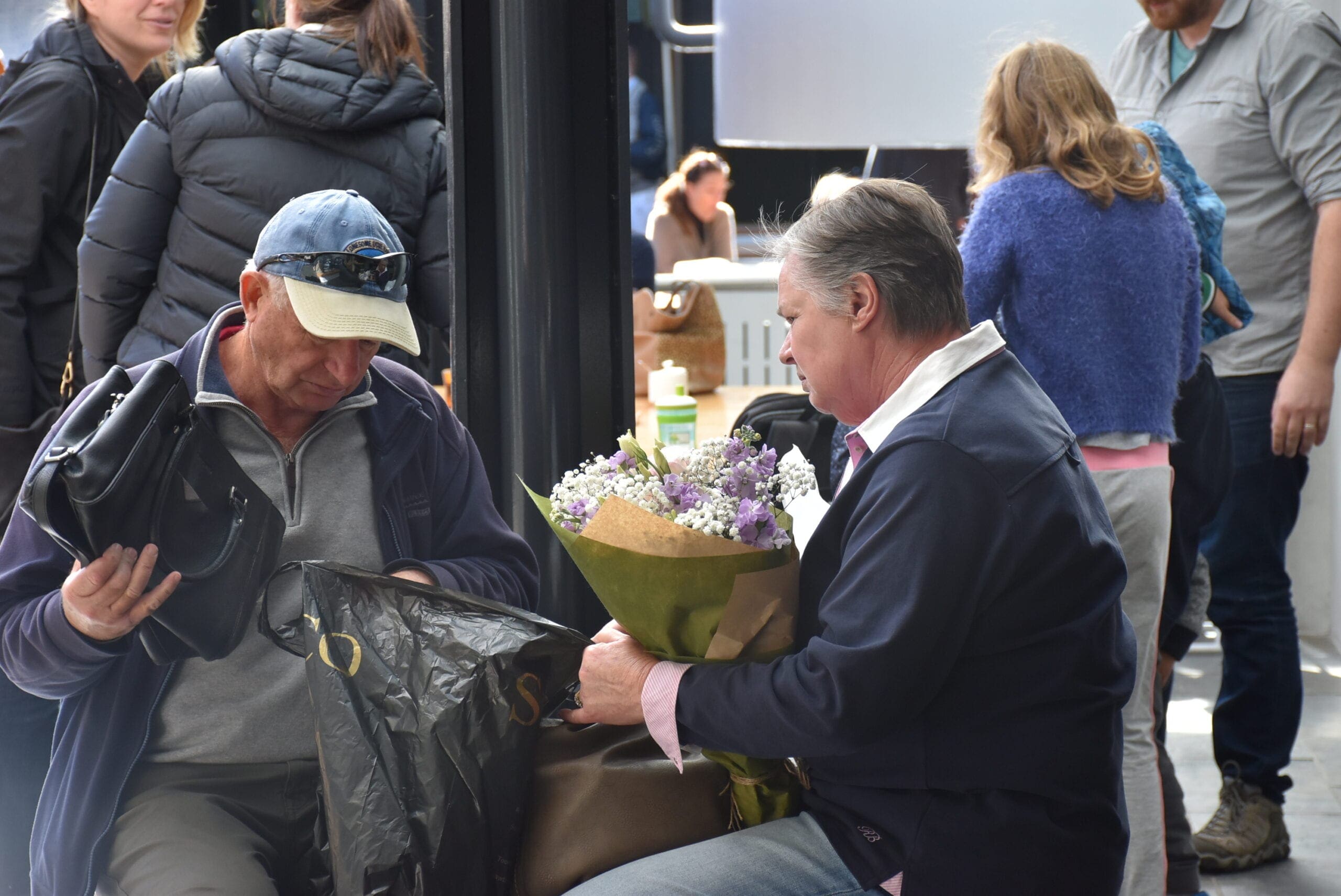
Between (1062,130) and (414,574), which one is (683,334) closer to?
(1062,130)

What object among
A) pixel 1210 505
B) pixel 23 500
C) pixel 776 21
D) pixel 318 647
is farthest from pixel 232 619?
pixel 1210 505

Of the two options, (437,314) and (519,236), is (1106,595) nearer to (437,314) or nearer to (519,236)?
(519,236)

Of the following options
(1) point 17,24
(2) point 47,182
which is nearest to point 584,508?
(2) point 47,182

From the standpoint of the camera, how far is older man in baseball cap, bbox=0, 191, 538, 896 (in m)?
1.61

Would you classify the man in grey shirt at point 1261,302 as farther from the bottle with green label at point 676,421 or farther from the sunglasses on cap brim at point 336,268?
the sunglasses on cap brim at point 336,268

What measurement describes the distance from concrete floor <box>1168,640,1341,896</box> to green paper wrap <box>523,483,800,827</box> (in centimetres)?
176

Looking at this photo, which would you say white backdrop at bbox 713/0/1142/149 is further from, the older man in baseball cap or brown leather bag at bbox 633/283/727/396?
brown leather bag at bbox 633/283/727/396

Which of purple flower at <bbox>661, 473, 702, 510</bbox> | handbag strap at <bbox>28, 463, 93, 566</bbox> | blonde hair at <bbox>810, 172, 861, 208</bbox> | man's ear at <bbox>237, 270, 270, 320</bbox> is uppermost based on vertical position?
blonde hair at <bbox>810, 172, 861, 208</bbox>

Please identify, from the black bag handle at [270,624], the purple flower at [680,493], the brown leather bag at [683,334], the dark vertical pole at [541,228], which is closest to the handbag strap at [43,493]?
the black bag handle at [270,624]

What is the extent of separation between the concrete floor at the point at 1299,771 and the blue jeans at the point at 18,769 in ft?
7.80

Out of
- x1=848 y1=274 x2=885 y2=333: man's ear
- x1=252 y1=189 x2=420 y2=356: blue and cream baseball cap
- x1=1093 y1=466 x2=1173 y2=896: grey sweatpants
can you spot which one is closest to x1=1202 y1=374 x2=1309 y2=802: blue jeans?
x1=1093 y1=466 x2=1173 y2=896: grey sweatpants

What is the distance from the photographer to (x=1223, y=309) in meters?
2.71

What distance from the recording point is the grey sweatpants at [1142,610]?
241 cm

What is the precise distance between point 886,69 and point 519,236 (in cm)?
73
